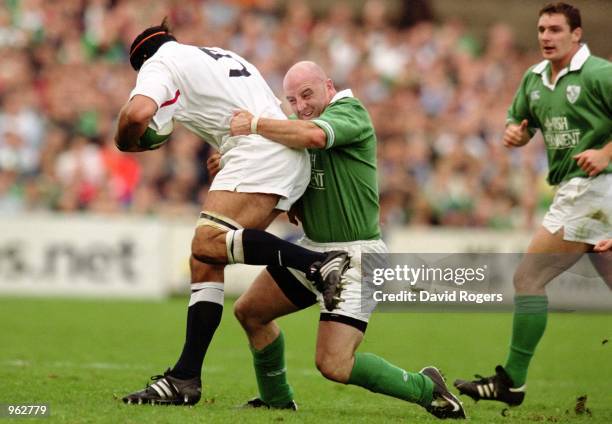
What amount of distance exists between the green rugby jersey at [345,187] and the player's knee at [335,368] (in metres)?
0.79

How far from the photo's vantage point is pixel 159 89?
707 centimetres

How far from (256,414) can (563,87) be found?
10.4ft

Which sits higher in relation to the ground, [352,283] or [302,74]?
[302,74]

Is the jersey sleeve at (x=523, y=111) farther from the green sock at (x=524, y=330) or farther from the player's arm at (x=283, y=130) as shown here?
the player's arm at (x=283, y=130)

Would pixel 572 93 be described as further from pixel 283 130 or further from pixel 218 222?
pixel 218 222

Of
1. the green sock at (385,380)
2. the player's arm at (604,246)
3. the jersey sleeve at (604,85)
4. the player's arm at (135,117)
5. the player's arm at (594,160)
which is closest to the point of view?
the player's arm at (135,117)

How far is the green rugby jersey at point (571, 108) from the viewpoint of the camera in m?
8.06

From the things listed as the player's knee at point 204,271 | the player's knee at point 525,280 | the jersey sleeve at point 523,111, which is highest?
the jersey sleeve at point 523,111

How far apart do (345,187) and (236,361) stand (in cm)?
409

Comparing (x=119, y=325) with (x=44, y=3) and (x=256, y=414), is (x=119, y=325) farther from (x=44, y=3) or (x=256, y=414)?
(x=44, y=3)

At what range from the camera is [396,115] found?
20250 millimetres

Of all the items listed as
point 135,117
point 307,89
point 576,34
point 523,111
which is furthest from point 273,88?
point 135,117

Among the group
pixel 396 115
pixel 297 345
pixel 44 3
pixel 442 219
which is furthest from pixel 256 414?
pixel 44 3

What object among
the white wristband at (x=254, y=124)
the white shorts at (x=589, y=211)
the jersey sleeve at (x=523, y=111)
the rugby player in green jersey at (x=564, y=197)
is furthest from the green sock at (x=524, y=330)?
the white wristband at (x=254, y=124)
